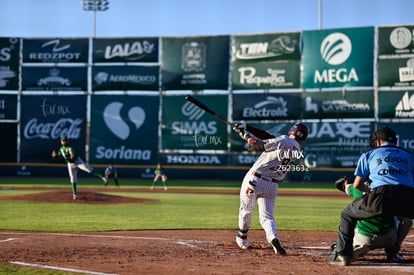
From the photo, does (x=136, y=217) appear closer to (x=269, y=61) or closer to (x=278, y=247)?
(x=278, y=247)

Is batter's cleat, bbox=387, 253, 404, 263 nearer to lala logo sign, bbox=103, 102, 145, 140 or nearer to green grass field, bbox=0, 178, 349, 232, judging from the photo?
green grass field, bbox=0, 178, 349, 232

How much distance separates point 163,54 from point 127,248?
101 ft

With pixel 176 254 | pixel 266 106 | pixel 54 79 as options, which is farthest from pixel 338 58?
pixel 176 254

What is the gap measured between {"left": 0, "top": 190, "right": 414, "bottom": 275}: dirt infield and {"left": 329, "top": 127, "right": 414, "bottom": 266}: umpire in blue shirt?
37 cm

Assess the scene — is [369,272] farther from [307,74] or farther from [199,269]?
[307,74]

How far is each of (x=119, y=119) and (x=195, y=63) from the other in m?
6.08

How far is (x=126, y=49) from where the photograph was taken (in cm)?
3944

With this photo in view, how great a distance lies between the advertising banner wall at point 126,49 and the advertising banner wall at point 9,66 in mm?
5198

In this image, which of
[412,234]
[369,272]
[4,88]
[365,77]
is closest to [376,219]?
[369,272]

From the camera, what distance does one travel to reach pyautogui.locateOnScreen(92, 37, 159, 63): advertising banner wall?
3922 centimetres

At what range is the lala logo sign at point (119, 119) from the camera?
38781 mm

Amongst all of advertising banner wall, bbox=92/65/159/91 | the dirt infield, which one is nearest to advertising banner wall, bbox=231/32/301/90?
advertising banner wall, bbox=92/65/159/91

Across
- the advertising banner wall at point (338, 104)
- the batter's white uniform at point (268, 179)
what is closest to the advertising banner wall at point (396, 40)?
the advertising banner wall at point (338, 104)

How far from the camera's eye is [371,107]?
116ft
